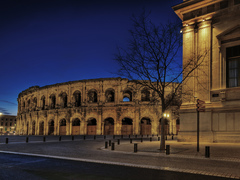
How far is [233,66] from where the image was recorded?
1883 centimetres

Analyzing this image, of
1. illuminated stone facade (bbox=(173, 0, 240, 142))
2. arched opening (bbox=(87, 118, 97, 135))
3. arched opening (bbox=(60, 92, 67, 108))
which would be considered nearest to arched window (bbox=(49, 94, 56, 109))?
arched opening (bbox=(60, 92, 67, 108))

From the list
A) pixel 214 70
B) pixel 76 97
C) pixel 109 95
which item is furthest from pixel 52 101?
pixel 214 70

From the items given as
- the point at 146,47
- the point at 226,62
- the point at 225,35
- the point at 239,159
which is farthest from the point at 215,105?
the point at 239,159

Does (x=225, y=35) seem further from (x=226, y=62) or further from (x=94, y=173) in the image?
(x=94, y=173)

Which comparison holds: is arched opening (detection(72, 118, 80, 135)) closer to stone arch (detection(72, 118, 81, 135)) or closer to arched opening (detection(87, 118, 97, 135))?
stone arch (detection(72, 118, 81, 135))

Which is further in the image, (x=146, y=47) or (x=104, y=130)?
(x=104, y=130)

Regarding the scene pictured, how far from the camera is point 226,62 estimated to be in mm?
19172

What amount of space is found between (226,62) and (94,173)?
52.8 feet

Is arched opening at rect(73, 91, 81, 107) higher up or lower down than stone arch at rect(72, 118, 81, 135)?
higher up

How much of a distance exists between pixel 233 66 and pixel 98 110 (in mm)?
31165

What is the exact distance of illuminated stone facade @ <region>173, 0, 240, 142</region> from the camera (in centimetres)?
1819

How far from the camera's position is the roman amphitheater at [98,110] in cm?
4447

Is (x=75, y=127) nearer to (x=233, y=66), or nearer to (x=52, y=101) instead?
(x=52, y=101)

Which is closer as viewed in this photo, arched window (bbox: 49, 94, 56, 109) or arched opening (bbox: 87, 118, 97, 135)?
arched opening (bbox: 87, 118, 97, 135)
